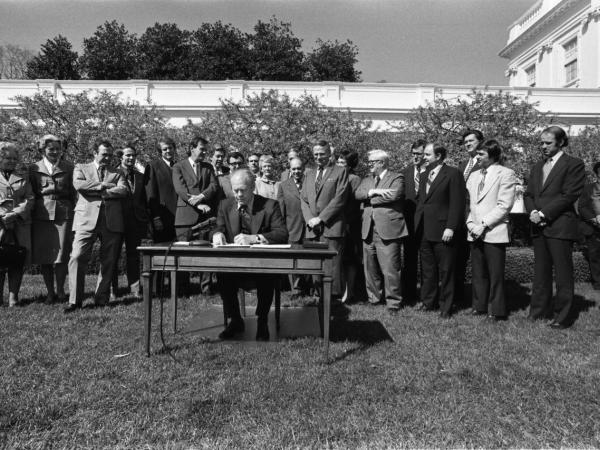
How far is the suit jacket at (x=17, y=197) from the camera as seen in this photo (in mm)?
6297

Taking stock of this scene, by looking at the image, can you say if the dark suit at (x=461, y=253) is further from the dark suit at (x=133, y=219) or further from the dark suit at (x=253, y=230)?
the dark suit at (x=133, y=219)

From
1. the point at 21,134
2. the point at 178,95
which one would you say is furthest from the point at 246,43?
the point at 21,134

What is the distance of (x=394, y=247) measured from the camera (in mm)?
6629

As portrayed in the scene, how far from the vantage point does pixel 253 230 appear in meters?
5.18

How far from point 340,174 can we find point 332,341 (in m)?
2.76

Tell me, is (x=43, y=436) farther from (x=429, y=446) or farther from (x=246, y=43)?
(x=246, y=43)

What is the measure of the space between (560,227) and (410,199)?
2192mm

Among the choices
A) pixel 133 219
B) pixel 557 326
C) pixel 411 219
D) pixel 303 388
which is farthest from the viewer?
pixel 133 219

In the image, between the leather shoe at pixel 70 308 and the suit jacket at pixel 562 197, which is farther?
the leather shoe at pixel 70 308

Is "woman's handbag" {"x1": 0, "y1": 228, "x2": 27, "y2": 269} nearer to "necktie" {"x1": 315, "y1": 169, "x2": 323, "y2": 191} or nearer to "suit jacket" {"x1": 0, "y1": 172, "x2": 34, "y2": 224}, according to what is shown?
"suit jacket" {"x1": 0, "y1": 172, "x2": 34, "y2": 224}

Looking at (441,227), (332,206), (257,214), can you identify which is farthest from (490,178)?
(257,214)

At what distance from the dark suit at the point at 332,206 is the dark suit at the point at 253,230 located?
1.53 meters

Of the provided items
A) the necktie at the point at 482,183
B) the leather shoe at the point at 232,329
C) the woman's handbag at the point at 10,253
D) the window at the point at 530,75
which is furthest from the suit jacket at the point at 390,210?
the window at the point at 530,75

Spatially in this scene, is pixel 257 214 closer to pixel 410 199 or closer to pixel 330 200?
pixel 330 200
